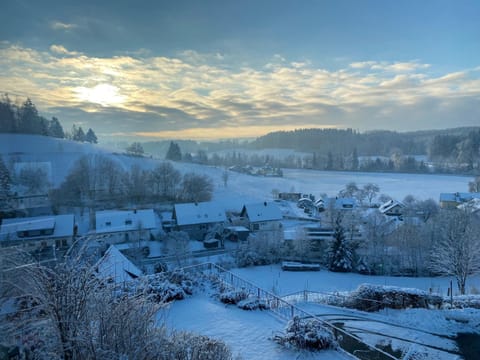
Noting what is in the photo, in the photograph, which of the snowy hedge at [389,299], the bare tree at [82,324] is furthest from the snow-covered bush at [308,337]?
the snowy hedge at [389,299]

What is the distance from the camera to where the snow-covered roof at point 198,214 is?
930 inches

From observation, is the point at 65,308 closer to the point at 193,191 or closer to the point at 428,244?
the point at 428,244

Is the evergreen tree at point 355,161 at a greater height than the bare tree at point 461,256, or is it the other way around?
the evergreen tree at point 355,161

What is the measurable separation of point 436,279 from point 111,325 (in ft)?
57.7

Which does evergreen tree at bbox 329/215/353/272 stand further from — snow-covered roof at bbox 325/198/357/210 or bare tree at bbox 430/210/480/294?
snow-covered roof at bbox 325/198/357/210

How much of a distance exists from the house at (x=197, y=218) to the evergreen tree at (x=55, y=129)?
15.2 metres

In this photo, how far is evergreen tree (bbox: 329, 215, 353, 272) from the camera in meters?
17.4

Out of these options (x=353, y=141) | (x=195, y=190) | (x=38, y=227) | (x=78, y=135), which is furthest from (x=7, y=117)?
(x=353, y=141)

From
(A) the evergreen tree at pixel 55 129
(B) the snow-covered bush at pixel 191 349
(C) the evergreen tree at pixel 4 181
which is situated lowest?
(B) the snow-covered bush at pixel 191 349

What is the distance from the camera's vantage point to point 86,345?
3.12m

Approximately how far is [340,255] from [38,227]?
16813 millimetres

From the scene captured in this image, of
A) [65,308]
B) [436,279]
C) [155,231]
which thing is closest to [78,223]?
[155,231]

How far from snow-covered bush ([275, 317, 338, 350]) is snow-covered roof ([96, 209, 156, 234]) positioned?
16737 millimetres

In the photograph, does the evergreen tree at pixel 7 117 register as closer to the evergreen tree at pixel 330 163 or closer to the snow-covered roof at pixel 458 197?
the snow-covered roof at pixel 458 197
